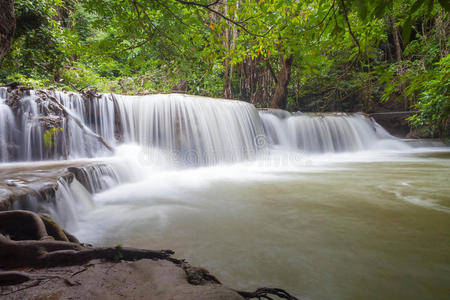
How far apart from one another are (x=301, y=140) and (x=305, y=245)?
882 cm

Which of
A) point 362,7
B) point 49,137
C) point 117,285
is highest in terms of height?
point 362,7

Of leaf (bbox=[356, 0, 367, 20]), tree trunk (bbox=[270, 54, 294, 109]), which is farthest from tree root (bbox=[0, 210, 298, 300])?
tree trunk (bbox=[270, 54, 294, 109])

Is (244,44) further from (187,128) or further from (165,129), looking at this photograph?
(165,129)

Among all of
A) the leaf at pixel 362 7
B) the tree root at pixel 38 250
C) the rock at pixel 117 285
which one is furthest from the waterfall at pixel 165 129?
the leaf at pixel 362 7

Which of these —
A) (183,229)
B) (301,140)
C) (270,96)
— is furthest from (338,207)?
(270,96)

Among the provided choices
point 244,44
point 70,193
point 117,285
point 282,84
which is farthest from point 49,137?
point 282,84

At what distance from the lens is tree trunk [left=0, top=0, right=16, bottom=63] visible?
66.9 inches

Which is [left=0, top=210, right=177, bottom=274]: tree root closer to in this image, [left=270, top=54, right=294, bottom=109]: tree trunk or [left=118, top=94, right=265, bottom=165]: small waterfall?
[left=118, top=94, right=265, bottom=165]: small waterfall

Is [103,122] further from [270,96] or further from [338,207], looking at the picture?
[270,96]

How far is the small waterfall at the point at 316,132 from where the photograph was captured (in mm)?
10023

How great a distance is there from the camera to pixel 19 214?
1.37 metres

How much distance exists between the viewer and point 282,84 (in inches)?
427

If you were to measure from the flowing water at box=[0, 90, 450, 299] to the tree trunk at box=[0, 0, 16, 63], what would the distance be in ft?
5.02

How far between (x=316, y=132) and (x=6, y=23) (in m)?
10.6
